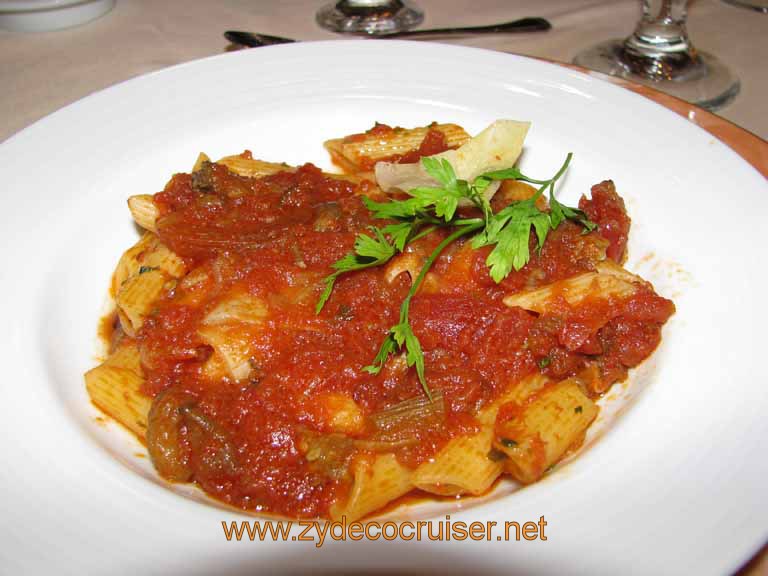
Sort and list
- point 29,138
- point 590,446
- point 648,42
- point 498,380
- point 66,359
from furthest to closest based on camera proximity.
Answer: point 648,42
point 29,138
point 66,359
point 498,380
point 590,446

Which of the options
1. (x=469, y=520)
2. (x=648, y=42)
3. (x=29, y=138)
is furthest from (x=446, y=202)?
(x=648, y=42)

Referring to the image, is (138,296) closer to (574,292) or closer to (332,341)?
(332,341)

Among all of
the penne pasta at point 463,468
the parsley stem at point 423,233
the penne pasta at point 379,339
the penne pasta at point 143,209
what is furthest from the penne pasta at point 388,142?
the penne pasta at point 463,468

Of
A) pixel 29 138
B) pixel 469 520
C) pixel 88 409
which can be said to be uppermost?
pixel 29 138

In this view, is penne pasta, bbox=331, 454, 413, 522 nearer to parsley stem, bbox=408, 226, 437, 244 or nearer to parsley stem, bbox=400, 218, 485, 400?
parsley stem, bbox=400, 218, 485, 400

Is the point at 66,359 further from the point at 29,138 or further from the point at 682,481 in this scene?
the point at 682,481

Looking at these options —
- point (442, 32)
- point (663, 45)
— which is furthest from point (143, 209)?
point (663, 45)

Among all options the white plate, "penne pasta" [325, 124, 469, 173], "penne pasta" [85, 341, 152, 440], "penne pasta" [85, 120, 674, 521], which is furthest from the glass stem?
"penne pasta" [85, 341, 152, 440]
